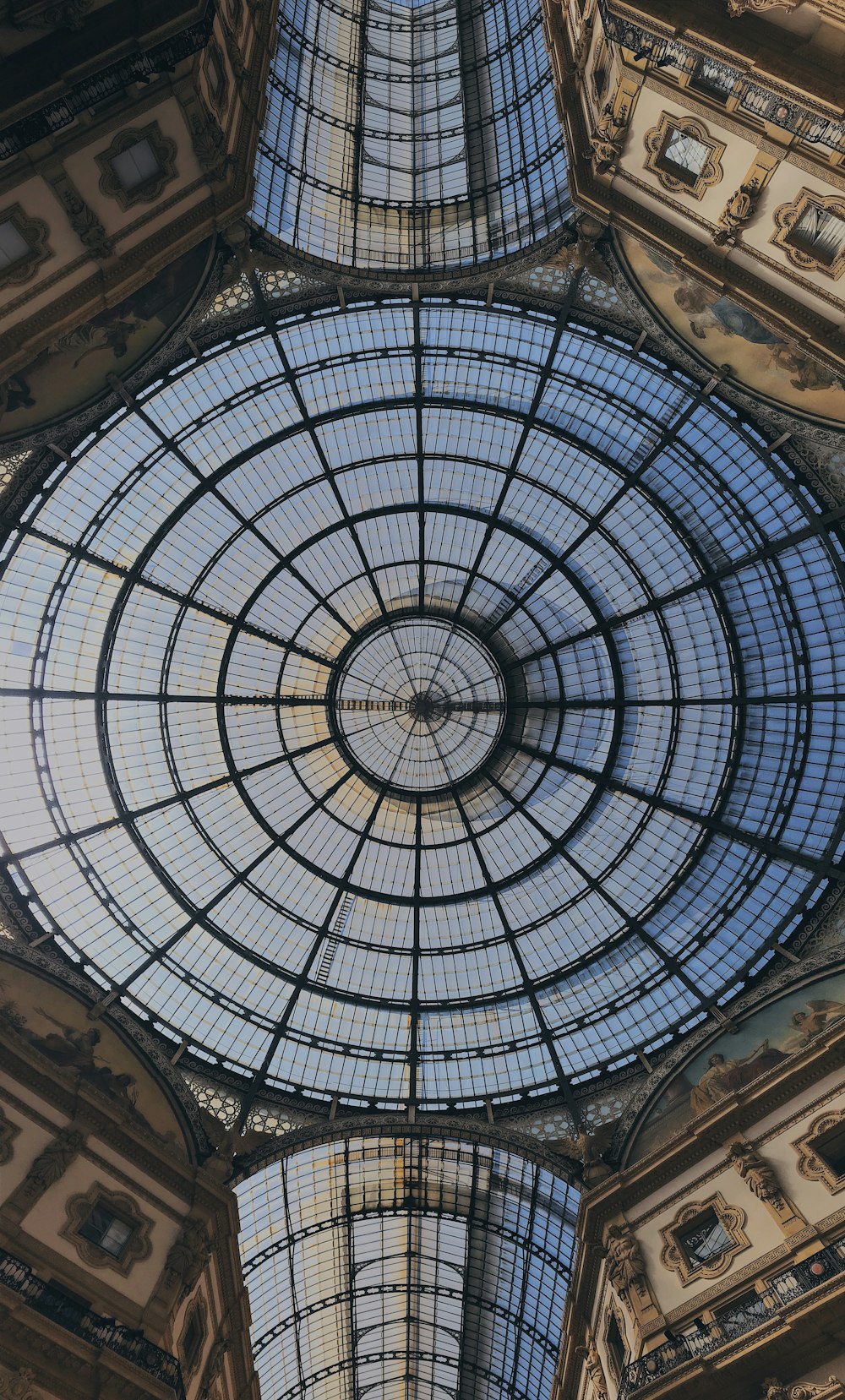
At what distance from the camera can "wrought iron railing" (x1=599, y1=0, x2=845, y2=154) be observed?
13.1 metres

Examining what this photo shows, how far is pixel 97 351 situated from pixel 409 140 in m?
10.2

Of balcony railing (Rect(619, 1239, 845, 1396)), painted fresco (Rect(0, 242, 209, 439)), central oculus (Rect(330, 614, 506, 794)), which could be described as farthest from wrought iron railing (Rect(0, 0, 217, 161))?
balcony railing (Rect(619, 1239, 845, 1396))

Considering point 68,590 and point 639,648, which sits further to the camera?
point 639,648

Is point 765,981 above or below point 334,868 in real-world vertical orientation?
below

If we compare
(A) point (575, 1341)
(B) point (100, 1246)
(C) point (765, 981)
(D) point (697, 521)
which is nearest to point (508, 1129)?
(A) point (575, 1341)

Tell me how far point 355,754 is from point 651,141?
53.0ft

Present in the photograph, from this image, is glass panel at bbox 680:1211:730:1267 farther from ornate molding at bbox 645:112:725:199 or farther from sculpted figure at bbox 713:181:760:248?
ornate molding at bbox 645:112:725:199

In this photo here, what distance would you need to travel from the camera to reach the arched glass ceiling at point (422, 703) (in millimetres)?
22859

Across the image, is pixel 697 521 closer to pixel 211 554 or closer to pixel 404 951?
pixel 211 554

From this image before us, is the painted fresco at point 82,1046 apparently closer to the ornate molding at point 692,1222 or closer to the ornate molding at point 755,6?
the ornate molding at point 692,1222

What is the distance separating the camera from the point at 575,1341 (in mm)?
20938

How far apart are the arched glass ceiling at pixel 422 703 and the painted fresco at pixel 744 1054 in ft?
5.28

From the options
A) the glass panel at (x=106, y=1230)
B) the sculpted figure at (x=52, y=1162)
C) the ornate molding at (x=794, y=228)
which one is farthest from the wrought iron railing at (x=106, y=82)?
the glass panel at (x=106, y=1230)

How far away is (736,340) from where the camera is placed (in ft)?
66.1
